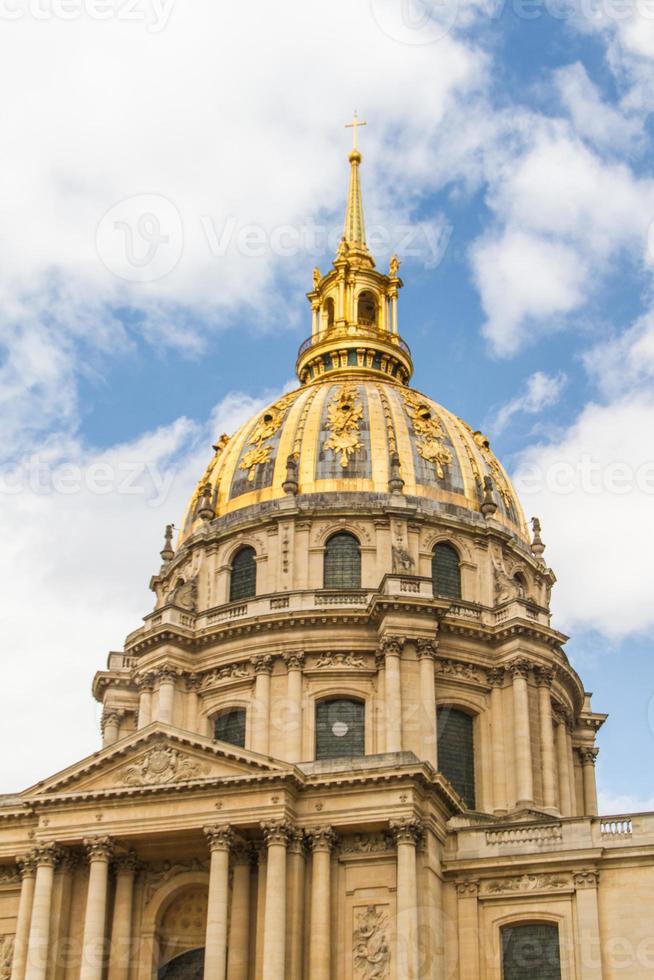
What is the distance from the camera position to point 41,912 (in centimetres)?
4419

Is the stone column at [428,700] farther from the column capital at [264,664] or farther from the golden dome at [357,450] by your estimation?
the golden dome at [357,450]

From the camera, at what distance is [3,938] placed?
4662cm

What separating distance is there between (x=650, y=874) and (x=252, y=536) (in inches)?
939

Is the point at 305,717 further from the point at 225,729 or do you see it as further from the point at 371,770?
the point at 371,770

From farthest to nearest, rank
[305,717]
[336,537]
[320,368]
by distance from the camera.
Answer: [320,368] < [336,537] < [305,717]

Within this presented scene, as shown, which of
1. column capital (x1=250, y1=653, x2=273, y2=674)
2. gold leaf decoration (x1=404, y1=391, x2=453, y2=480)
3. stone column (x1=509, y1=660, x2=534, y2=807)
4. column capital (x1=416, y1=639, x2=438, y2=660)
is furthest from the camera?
gold leaf decoration (x1=404, y1=391, x2=453, y2=480)

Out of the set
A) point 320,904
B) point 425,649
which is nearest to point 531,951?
point 320,904

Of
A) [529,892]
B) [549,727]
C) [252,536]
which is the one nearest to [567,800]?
[549,727]

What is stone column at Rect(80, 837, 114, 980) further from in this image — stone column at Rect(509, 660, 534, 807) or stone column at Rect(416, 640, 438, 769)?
stone column at Rect(509, 660, 534, 807)

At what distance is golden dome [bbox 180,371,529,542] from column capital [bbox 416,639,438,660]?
26.6 feet

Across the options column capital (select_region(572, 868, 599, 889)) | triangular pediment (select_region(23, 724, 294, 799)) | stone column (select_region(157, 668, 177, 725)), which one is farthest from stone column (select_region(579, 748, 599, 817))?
triangular pediment (select_region(23, 724, 294, 799))

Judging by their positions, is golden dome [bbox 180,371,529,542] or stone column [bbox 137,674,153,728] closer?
stone column [bbox 137,674,153,728]

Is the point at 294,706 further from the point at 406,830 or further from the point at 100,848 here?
the point at 406,830

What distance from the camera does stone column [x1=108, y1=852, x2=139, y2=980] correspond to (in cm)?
4425
